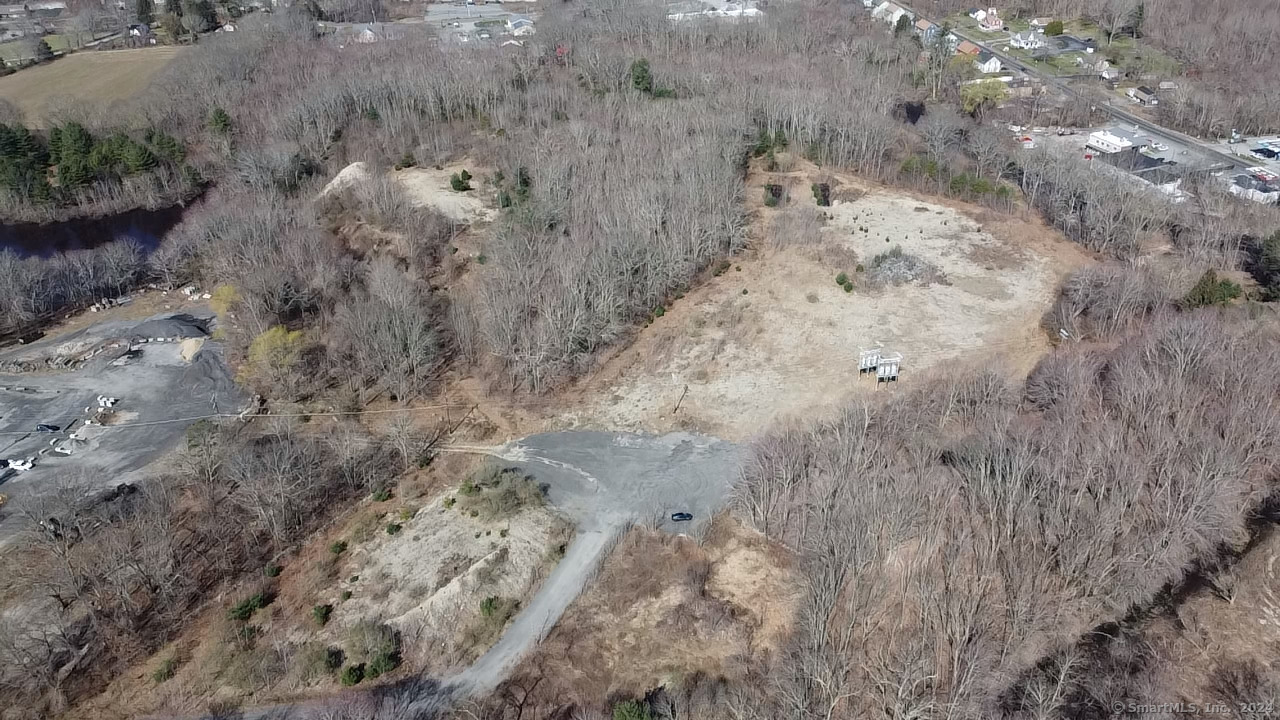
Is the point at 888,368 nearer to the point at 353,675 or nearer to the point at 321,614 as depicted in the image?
the point at 353,675

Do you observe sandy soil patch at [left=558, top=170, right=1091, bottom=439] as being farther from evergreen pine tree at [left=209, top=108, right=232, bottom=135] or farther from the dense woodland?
evergreen pine tree at [left=209, top=108, right=232, bottom=135]

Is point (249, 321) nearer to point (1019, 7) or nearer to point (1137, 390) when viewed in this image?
point (1137, 390)

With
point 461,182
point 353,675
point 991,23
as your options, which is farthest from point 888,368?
point 991,23

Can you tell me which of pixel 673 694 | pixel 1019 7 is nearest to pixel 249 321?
pixel 673 694

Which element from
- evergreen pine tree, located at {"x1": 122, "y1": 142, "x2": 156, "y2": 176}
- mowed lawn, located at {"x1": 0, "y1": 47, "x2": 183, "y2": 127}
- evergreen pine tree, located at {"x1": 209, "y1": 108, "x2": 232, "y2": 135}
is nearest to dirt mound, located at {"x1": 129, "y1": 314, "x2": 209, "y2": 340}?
evergreen pine tree, located at {"x1": 122, "y1": 142, "x2": 156, "y2": 176}

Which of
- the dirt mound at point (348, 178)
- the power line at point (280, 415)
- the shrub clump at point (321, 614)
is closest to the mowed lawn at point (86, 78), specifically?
the dirt mound at point (348, 178)
